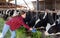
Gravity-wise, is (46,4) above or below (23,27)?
above

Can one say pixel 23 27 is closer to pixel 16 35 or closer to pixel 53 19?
pixel 16 35

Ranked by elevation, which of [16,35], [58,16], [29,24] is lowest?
[16,35]

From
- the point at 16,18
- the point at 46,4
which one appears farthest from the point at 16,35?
the point at 46,4

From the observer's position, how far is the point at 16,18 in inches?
119

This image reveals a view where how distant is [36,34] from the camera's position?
2838 millimetres

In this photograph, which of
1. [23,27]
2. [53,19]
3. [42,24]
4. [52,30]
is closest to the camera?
[52,30]

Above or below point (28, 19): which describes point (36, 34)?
below

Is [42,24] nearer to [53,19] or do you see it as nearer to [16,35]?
[53,19]

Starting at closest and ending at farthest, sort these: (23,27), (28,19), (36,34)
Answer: (36,34) → (23,27) → (28,19)

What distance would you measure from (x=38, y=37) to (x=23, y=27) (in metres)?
0.34

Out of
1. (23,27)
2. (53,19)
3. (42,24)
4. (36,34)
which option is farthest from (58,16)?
(23,27)

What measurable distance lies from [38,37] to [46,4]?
4.05 feet

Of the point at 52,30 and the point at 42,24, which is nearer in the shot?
the point at 52,30

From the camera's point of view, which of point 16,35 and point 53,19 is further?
point 16,35
